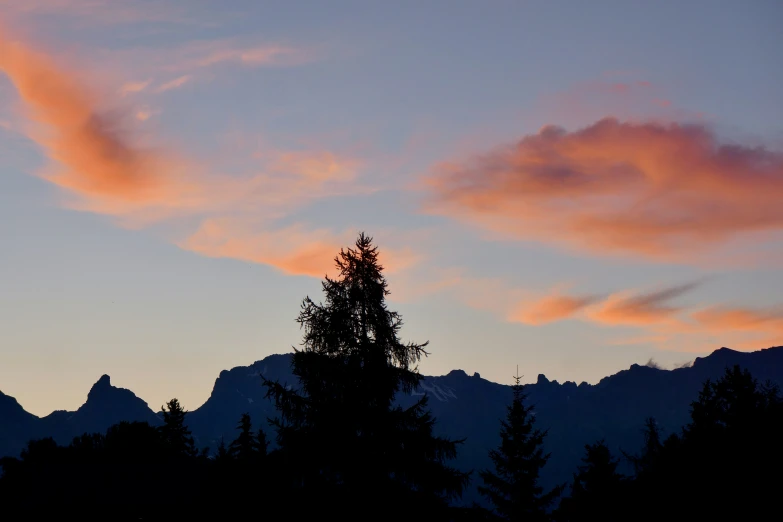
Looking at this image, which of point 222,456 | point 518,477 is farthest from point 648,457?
point 222,456

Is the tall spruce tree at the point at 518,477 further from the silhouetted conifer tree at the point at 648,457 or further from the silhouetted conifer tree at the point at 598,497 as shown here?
the silhouetted conifer tree at the point at 648,457

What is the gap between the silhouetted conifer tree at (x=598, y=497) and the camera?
3897 cm

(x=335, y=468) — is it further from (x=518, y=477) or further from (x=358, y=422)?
(x=518, y=477)

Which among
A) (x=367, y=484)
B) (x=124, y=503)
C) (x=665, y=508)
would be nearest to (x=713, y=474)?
(x=665, y=508)

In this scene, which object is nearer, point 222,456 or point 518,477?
point 222,456

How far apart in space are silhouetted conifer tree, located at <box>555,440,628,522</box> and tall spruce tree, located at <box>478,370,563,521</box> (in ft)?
3.98

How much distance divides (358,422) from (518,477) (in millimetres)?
18370

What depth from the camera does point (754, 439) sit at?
3581 cm

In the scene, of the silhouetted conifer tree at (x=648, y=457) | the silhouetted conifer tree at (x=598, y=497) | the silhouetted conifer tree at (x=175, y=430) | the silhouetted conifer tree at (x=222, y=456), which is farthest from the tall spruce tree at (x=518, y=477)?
the silhouetted conifer tree at (x=175, y=430)

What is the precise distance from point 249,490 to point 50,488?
10665 mm

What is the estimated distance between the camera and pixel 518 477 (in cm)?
3988

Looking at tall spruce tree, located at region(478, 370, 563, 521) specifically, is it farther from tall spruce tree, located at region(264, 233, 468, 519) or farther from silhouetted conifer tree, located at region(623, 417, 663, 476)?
tall spruce tree, located at region(264, 233, 468, 519)

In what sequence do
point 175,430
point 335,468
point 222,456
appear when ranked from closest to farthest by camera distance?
point 335,468
point 222,456
point 175,430

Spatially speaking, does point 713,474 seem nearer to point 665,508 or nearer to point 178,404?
point 665,508
